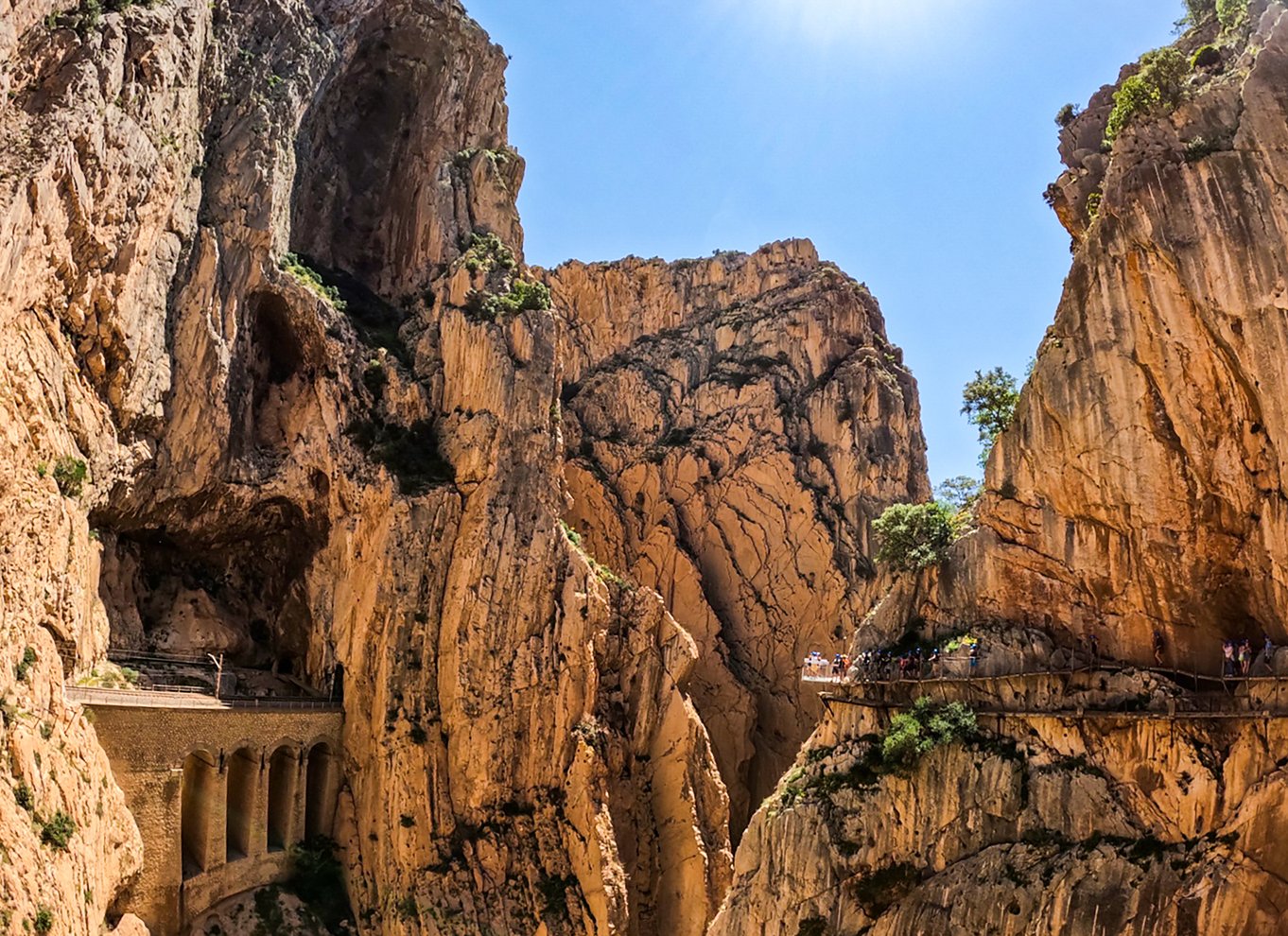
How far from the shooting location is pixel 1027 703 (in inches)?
1411

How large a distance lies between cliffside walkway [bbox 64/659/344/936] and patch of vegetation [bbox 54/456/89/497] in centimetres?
717

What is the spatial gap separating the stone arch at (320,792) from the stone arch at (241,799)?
3319 millimetres

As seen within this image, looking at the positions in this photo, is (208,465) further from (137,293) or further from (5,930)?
(5,930)

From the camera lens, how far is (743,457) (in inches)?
2825

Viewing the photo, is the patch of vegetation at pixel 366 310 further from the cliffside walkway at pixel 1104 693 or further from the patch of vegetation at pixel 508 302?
the cliffside walkway at pixel 1104 693

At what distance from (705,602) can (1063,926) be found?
39.1 m

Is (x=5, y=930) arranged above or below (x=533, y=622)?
below

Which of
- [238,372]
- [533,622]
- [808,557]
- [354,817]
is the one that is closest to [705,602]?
[808,557]

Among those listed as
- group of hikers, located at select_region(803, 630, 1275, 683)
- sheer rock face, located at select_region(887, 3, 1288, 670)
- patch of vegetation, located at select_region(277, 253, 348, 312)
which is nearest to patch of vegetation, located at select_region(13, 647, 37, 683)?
patch of vegetation, located at select_region(277, 253, 348, 312)

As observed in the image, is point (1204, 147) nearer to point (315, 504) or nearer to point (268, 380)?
point (315, 504)

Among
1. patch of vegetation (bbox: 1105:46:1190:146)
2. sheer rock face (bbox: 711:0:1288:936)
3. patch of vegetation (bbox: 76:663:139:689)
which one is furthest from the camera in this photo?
patch of vegetation (bbox: 76:663:139:689)

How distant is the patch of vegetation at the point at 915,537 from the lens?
1607 inches

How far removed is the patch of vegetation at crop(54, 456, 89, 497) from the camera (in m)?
39.0

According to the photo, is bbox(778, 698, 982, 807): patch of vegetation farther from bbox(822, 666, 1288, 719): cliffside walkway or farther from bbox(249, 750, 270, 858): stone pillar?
bbox(249, 750, 270, 858): stone pillar
